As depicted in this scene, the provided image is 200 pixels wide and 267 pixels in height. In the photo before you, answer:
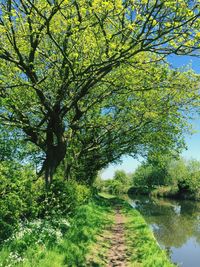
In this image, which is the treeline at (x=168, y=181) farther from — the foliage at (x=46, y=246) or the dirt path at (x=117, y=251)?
the foliage at (x=46, y=246)

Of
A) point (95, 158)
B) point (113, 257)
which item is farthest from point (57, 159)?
point (95, 158)

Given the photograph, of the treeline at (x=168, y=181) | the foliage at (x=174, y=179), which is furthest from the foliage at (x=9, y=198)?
the treeline at (x=168, y=181)

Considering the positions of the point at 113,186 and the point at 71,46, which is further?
the point at 113,186

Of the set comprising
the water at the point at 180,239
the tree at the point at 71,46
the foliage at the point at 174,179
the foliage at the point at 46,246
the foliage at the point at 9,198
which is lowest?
the foliage at the point at 46,246

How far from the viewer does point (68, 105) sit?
17188 mm

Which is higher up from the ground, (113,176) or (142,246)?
(113,176)

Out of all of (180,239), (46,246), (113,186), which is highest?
(113,186)

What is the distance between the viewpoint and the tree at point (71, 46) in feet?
41.3

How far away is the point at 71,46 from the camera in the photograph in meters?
16.3

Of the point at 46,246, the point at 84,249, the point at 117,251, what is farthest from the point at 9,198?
the point at 117,251

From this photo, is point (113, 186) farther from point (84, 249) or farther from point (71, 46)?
point (84, 249)

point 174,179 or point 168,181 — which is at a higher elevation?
point 168,181

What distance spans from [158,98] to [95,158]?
773 inches

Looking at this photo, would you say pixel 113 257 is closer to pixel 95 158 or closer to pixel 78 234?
pixel 78 234
